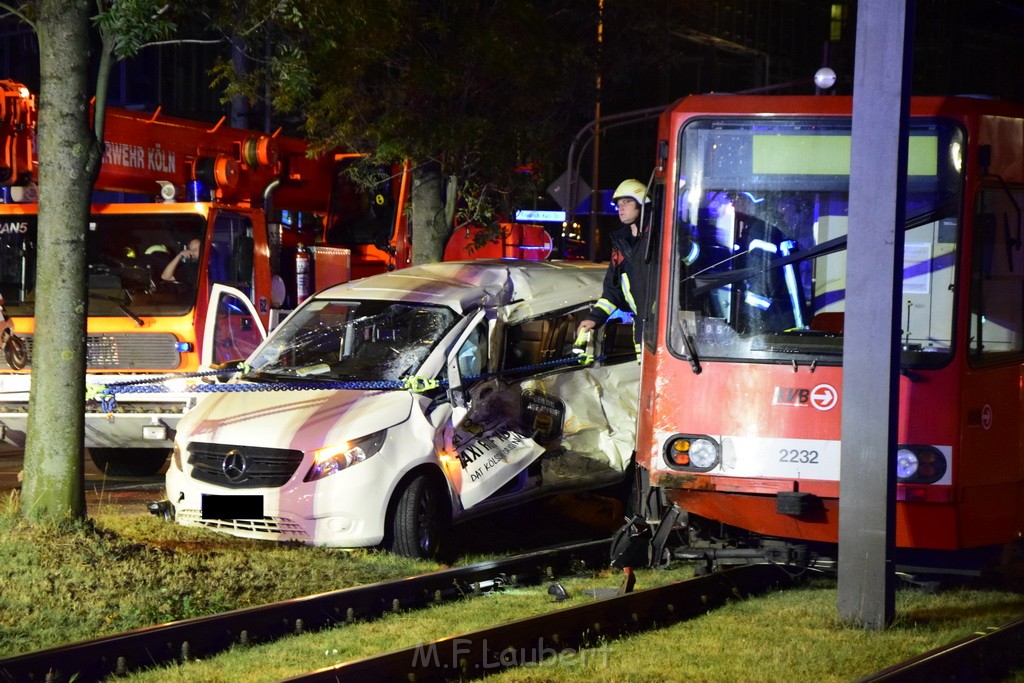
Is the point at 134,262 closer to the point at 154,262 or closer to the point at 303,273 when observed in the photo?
the point at 154,262

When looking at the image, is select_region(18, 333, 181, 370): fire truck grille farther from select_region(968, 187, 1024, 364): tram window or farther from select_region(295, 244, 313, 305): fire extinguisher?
select_region(968, 187, 1024, 364): tram window

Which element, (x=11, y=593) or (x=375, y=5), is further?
(x=375, y=5)

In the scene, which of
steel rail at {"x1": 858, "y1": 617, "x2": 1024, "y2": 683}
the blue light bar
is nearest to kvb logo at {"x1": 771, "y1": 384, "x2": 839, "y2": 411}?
steel rail at {"x1": 858, "y1": 617, "x2": 1024, "y2": 683}

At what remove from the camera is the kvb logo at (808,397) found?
7961mm

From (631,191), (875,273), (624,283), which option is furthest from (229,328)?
(875,273)

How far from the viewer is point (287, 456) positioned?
29.4ft

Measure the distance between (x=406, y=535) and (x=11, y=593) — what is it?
248cm

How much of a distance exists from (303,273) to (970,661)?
8.61 metres

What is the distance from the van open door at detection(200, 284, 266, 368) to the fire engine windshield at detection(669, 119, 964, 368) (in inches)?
198

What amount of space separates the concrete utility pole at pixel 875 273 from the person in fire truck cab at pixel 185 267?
6645mm

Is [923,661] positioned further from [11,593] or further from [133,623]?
[11,593]

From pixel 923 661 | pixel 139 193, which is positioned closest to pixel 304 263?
pixel 139 193

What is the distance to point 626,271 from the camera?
1018 centimetres

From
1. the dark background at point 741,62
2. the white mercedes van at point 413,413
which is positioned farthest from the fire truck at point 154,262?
the dark background at point 741,62
